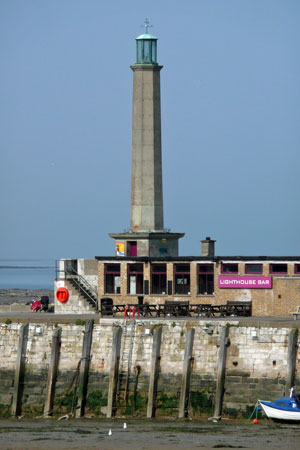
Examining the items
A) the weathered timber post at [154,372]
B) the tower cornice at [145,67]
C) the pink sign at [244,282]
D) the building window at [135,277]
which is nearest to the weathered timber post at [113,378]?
the weathered timber post at [154,372]

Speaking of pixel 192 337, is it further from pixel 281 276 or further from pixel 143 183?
pixel 143 183

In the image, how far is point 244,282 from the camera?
7575cm

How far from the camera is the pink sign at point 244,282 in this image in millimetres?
75000

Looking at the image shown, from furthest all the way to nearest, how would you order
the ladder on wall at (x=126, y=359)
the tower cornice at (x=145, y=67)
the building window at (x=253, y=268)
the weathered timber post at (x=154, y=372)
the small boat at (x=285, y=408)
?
the tower cornice at (x=145, y=67)
the building window at (x=253, y=268)
the ladder on wall at (x=126, y=359)
the weathered timber post at (x=154, y=372)
the small boat at (x=285, y=408)

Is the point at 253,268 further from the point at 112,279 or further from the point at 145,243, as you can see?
the point at 145,243

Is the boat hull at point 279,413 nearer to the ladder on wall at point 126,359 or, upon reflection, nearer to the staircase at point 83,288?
the ladder on wall at point 126,359

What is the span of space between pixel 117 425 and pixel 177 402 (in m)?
3.24

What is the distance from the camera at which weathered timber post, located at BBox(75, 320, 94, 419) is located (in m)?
66.9

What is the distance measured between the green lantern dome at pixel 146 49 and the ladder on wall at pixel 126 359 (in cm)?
2452

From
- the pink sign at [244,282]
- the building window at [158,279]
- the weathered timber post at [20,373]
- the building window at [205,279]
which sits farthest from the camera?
the building window at [158,279]

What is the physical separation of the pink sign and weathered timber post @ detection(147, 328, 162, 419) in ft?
32.7

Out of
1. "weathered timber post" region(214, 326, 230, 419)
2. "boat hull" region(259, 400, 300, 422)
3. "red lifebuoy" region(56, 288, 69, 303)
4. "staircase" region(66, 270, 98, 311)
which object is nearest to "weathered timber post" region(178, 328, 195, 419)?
"weathered timber post" region(214, 326, 230, 419)

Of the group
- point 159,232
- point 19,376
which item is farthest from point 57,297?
point 19,376

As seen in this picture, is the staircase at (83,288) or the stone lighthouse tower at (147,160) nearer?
the staircase at (83,288)
